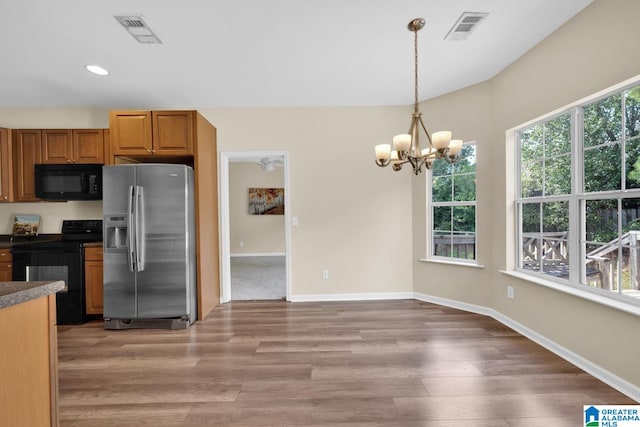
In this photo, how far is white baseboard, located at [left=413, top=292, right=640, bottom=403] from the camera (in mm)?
1959

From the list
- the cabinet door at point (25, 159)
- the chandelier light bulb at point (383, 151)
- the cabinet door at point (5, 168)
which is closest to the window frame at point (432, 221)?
the chandelier light bulb at point (383, 151)

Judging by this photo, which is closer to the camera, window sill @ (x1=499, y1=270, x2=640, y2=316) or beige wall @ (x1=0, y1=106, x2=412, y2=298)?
window sill @ (x1=499, y1=270, x2=640, y2=316)

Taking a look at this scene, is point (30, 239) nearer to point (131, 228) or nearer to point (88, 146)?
point (88, 146)

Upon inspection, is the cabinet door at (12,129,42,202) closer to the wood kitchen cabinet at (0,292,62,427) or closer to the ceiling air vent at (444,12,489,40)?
the wood kitchen cabinet at (0,292,62,427)

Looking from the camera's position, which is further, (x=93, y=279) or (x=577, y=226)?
(x=93, y=279)

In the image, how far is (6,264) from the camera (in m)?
3.30

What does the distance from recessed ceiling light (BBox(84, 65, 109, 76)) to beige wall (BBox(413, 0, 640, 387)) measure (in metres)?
3.81

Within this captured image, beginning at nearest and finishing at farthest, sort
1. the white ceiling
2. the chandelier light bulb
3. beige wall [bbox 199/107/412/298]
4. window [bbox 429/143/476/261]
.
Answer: the white ceiling → the chandelier light bulb → window [bbox 429/143/476/261] → beige wall [bbox 199/107/412/298]

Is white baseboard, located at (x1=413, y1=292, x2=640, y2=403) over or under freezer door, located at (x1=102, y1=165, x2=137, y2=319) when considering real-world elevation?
under

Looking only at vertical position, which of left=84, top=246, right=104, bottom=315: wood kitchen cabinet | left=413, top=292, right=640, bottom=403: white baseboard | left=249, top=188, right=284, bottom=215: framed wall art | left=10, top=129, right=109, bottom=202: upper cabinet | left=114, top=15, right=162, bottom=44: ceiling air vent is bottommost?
left=413, top=292, right=640, bottom=403: white baseboard

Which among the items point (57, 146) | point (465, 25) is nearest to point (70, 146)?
point (57, 146)

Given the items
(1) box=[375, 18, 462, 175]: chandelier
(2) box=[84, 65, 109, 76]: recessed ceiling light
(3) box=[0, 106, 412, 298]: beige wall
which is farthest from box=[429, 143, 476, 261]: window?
(2) box=[84, 65, 109, 76]: recessed ceiling light

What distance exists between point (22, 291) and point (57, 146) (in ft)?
11.7

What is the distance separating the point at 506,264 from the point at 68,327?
16.5 feet
